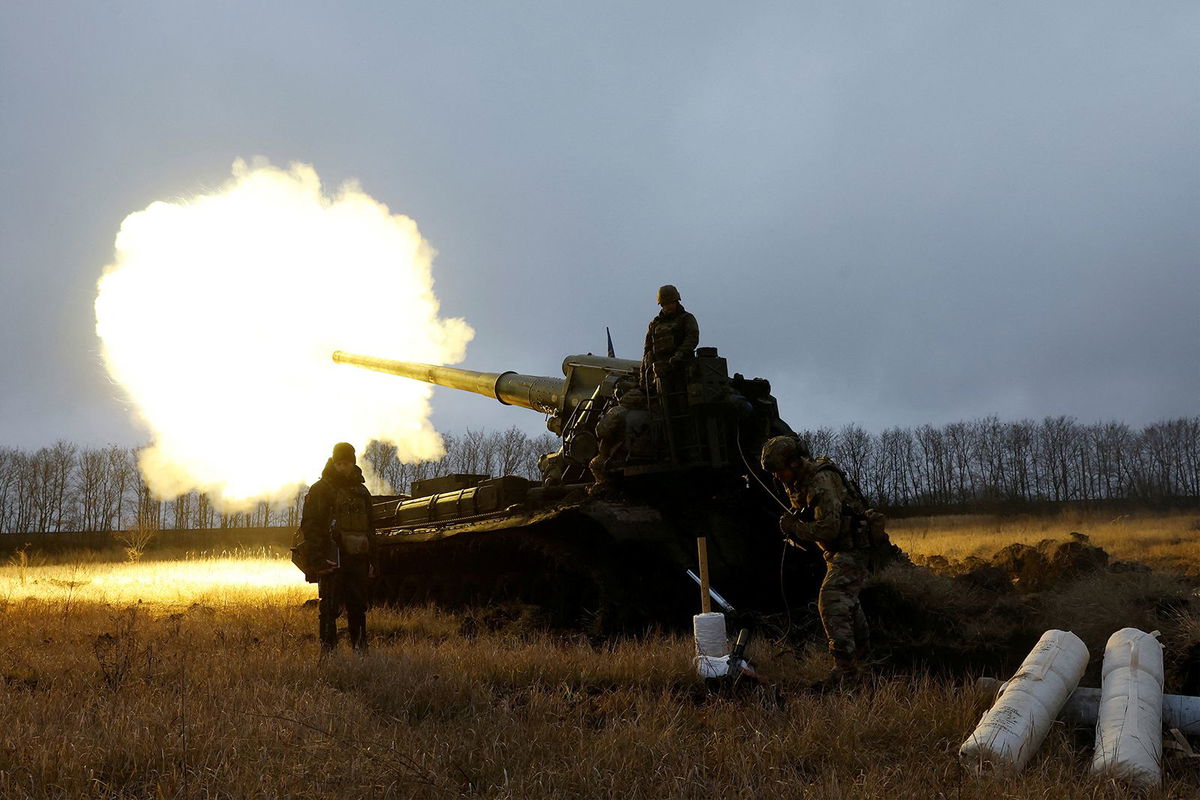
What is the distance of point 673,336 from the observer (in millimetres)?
10250

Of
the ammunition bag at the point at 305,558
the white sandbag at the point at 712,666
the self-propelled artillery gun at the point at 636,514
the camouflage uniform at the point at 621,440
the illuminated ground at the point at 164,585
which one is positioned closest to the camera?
the white sandbag at the point at 712,666

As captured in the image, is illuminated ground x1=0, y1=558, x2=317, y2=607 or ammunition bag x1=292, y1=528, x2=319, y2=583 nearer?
ammunition bag x1=292, y1=528, x2=319, y2=583

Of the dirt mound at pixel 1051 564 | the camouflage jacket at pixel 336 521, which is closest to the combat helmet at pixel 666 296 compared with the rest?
the camouflage jacket at pixel 336 521

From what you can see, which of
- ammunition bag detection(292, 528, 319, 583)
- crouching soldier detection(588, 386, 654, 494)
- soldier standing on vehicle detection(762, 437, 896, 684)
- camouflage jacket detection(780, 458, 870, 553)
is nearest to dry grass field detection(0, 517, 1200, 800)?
soldier standing on vehicle detection(762, 437, 896, 684)

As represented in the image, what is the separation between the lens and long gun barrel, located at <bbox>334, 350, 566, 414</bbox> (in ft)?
43.5

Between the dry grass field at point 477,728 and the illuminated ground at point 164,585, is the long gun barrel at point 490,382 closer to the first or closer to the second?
the illuminated ground at point 164,585

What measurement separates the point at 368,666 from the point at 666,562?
4.11 m

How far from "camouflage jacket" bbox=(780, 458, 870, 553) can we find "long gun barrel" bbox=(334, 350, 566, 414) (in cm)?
600

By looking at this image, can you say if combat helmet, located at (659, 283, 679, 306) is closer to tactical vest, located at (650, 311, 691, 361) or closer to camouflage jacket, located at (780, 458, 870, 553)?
tactical vest, located at (650, 311, 691, 361)

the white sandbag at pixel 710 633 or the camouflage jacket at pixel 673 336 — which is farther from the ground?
the camouflage jacket at pixel 673 336

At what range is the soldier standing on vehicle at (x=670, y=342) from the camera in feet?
33.6

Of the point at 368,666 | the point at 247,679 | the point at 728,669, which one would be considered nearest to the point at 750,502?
the point at 728,669

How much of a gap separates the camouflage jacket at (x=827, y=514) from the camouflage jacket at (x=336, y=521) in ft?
14.4

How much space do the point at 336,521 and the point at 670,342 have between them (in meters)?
4.28
